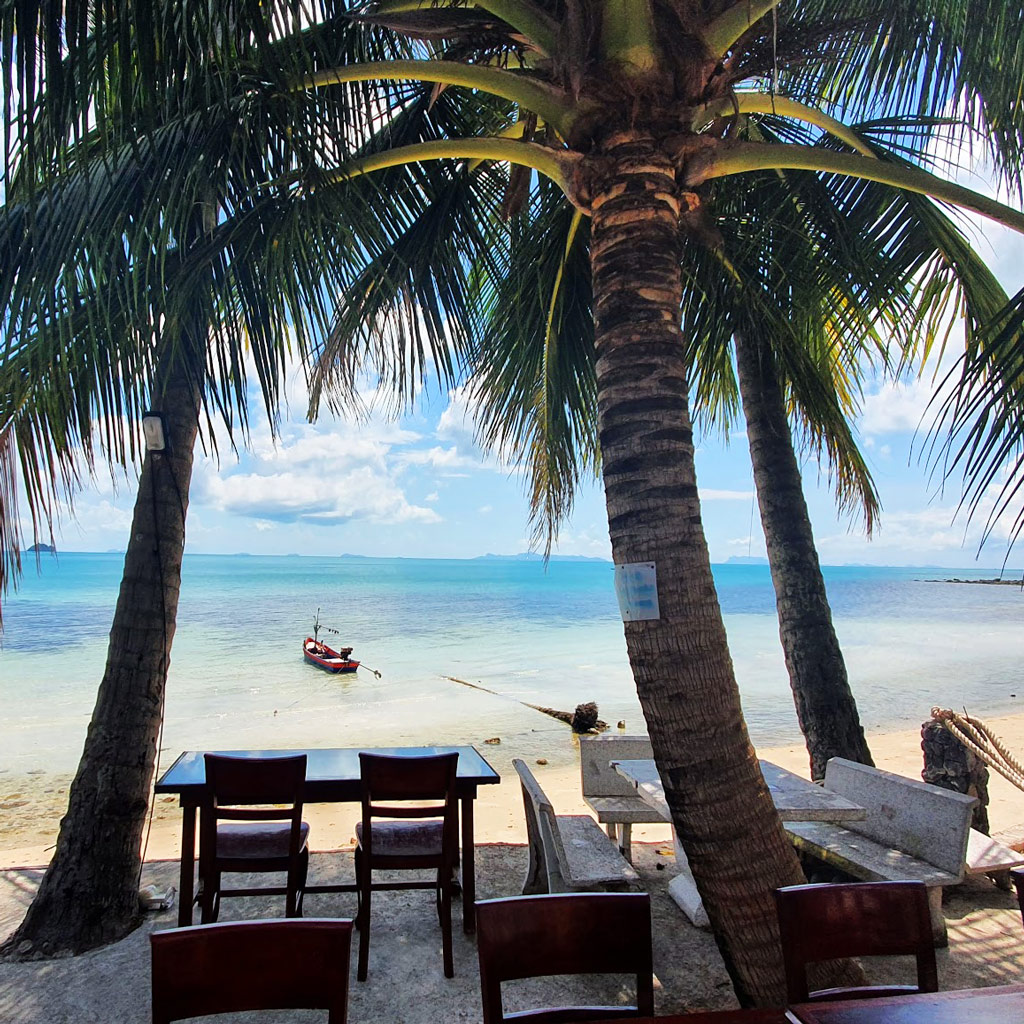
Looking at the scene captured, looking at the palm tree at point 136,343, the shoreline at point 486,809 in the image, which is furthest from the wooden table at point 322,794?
the shoreline at point 486,809

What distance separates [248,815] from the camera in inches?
136

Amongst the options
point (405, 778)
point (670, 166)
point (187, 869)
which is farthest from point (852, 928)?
point (187, 869)

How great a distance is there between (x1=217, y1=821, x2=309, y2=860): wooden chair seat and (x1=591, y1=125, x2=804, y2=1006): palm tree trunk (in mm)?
2085

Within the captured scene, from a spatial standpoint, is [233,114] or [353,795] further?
[353,795]

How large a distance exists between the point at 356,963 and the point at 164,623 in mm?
1931

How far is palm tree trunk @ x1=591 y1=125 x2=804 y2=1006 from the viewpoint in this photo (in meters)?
2.25

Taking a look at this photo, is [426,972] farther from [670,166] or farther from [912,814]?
[670,166]

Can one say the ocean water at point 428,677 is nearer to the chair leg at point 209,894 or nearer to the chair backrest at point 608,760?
the chair backrest at point 608,760

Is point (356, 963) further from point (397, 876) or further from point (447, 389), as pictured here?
point (447, 389)

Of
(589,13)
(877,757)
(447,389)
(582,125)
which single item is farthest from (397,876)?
(877,757)

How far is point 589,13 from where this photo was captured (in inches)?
102

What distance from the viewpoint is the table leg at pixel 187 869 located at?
131 inches

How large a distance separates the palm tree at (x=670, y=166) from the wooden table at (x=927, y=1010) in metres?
0.79

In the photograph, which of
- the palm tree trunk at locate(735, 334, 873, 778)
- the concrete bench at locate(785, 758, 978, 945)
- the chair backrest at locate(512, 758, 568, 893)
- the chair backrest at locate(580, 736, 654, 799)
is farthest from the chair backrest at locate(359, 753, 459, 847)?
the palm tree trunk at locate(735, 334, 873, 778)
